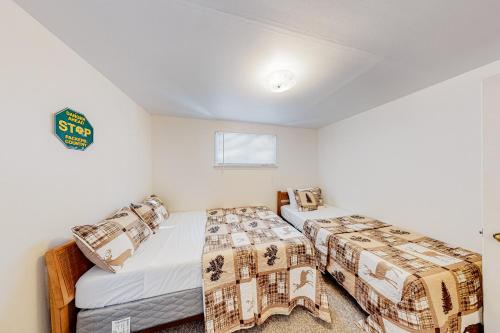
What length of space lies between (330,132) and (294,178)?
3.70 feet

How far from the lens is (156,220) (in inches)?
75.9

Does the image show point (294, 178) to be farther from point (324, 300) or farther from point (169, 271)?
point (169, 271)

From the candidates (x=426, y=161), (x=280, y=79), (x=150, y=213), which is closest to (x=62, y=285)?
(x=150, y=213)

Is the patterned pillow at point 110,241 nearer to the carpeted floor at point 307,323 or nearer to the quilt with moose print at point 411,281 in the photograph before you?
the carpeted floor at point 307,323

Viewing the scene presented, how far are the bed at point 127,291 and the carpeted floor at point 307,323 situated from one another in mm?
162

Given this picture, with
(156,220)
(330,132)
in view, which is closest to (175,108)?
(156,220)

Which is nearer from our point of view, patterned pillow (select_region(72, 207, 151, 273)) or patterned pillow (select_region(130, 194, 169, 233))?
patterned pillow (select_region(72, 207, 151, 273))

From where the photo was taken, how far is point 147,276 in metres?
1.16

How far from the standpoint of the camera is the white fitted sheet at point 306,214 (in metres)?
2.44

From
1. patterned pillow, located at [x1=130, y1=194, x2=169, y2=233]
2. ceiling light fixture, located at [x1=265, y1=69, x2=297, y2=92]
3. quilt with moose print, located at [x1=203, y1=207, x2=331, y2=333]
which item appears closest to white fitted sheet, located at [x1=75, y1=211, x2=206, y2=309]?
quilt with moose print, located at [x1=203, y1=207, x2=331, y2=333]

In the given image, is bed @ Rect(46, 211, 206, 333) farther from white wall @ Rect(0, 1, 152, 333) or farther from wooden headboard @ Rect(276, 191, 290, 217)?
wooden headboard @ Rect(276, 191, 290, 217)

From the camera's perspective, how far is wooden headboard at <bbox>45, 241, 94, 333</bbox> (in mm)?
940

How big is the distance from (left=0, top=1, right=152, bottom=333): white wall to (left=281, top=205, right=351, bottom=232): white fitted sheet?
2383mm

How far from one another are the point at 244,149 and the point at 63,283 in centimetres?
252
